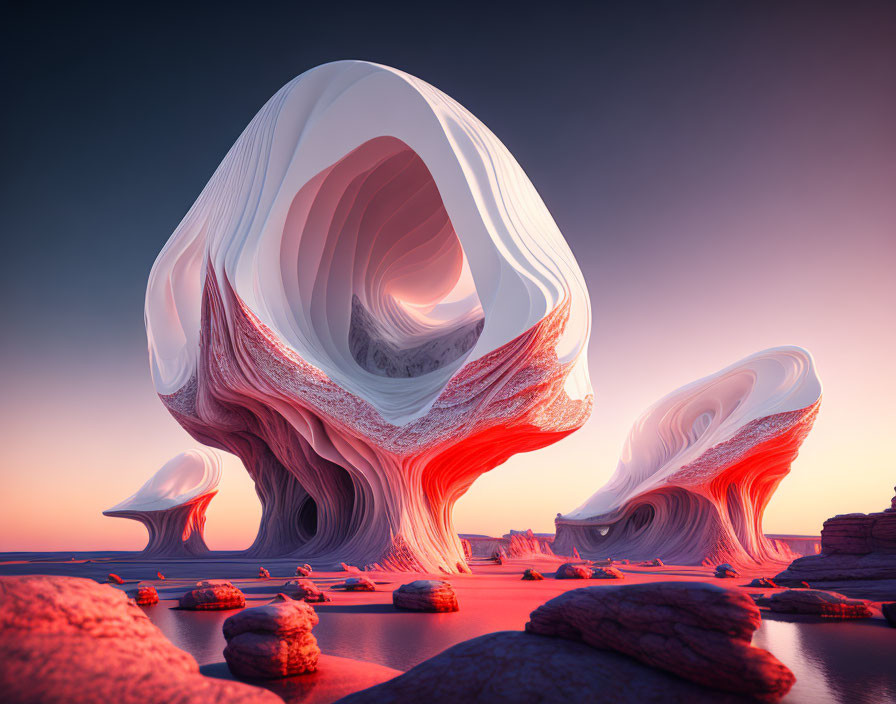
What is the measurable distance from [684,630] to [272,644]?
9.33 ft

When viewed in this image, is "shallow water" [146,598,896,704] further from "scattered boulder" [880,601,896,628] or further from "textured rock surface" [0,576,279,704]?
"textured rock surface" [0,576,279,704]

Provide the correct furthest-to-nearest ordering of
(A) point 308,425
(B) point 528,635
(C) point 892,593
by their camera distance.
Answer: (A) point 308,425 → (C) point 892,593 → (B) point 528,635

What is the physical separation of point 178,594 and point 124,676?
8305 mm

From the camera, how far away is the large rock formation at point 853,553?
44.0 feet

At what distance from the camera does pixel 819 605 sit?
8039mm

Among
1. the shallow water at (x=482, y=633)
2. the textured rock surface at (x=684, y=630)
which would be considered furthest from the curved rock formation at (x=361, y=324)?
the textured rock surface at (x=684, y=630)

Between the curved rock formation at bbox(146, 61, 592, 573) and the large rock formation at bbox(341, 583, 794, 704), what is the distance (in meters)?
11.0

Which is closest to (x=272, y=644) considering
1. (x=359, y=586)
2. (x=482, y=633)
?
(x=482, y=633)

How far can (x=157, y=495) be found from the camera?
30125mm

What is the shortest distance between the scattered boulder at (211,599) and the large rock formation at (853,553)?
1281 cm

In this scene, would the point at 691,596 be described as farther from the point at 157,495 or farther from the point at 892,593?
the point at 157,495

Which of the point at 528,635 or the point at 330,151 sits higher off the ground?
the point at 330,151

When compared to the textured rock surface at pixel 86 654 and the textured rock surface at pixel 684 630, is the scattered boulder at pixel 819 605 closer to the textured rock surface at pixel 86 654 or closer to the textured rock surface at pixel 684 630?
the textured rock surface at pixel 684 630

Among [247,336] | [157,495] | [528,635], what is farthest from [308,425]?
[157,495]
